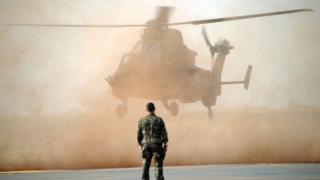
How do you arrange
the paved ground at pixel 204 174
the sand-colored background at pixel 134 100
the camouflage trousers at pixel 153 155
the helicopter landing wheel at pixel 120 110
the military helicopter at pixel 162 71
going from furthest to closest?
1. the helicopter landing wheel at pixel 120 110
2. the military helicopter at pixel 162 71
3. the sand-colored background at pixel 134 100
4. the paved ground at pixel 204 174
5. the camouflage trousers at pixel 153 155

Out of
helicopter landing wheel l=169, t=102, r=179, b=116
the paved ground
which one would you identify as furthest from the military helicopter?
the paved ground

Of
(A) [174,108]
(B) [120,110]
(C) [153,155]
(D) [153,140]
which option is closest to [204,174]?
(C) [153,155]

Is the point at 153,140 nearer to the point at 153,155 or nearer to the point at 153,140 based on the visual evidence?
the point at 153,140

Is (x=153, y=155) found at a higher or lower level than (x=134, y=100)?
lower

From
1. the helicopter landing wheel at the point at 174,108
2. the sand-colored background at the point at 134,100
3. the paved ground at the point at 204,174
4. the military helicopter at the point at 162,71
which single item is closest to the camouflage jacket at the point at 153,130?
the paved ground at the point at 204,174

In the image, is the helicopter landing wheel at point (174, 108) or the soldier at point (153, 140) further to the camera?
the helicopter landing wheel at point (174, 108)

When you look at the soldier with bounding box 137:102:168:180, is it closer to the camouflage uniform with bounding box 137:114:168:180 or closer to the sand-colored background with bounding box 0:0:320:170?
the camouflage uniform with bounding box 137:114:168:180

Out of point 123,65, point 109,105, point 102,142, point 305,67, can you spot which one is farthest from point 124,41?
point 305,67

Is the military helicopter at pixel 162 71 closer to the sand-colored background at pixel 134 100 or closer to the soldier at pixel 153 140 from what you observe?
the sand-colored background at pixel 134 100

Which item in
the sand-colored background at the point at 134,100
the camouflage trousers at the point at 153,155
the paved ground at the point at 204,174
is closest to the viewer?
the camouflage trousers at the point at 153,155

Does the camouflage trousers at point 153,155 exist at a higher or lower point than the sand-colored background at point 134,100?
lower

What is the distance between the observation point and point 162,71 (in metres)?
15.9

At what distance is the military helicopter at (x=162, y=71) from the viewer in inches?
618

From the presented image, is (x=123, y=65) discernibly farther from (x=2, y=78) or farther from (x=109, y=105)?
(x=2, y=78)
